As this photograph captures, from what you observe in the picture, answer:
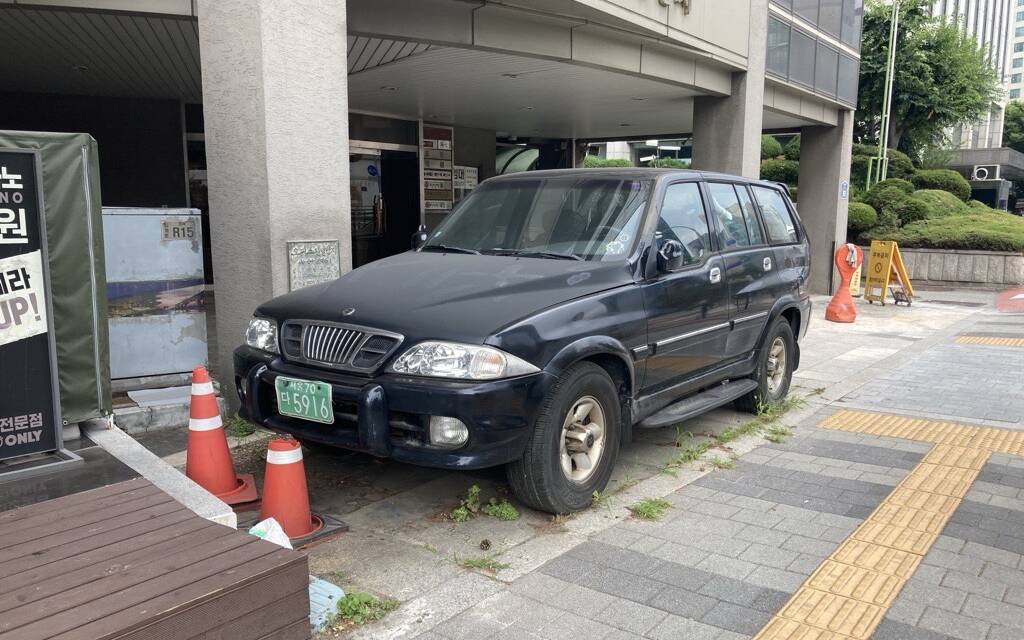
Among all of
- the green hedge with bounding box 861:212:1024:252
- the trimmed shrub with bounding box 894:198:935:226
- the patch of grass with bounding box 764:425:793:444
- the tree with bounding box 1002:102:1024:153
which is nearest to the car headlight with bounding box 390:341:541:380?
the patch of grass with bounding box 764:425:793:444

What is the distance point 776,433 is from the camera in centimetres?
591

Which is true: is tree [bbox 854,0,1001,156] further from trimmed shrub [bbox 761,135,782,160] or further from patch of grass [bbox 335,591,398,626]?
patch of grass [bbox 335,591,398,626]

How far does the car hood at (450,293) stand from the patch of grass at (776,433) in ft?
7.03

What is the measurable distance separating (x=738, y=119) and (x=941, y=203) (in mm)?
13183

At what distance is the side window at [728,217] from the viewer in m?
5.67

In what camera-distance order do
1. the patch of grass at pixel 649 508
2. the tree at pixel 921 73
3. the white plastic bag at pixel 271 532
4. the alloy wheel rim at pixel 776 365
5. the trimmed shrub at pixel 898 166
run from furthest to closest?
the tree at pixel 921 73
the trimmed shrub at pixel 898 166
the alloy wheel rim at pixel 776 365
the patch of grass at pixel 649 508
the white plastic bag at pixel 271 532

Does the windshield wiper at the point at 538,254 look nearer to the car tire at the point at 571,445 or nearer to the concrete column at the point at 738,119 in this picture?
the car tire at the point at 571,445

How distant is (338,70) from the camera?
5.98m

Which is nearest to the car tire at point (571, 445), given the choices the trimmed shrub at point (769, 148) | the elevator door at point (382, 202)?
the elevator door at point (382, 202)

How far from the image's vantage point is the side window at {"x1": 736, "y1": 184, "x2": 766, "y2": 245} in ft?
20.1

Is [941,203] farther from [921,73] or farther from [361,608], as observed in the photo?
[361,608]

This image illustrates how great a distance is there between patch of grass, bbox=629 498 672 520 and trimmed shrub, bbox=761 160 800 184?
23.6 meters

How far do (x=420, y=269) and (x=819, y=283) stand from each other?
15684 millimetres

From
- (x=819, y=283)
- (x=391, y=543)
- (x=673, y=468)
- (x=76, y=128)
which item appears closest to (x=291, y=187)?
(x=391, y=543)
